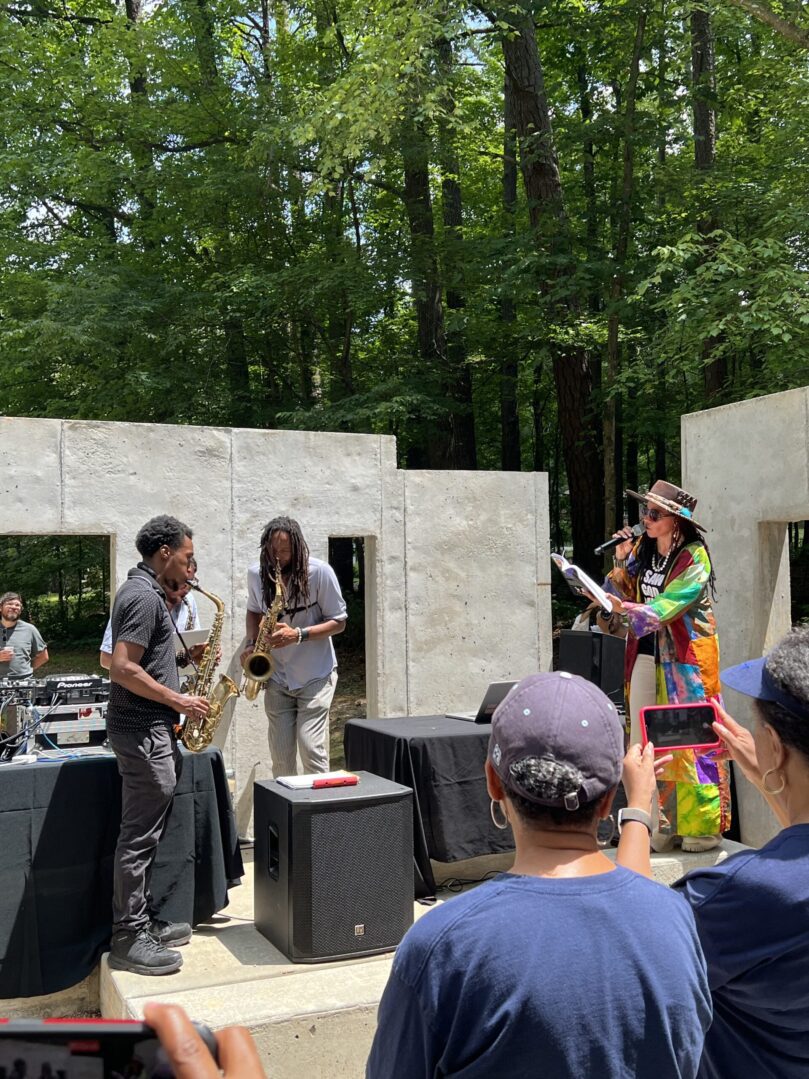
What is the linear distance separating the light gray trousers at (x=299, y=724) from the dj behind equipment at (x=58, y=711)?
1.03 meters

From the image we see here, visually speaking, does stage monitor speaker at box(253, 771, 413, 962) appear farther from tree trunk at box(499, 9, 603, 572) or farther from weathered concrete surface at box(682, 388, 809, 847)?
tree trunk at box(499, 9, 603, 572)

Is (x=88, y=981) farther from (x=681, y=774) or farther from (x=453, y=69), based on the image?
(x=453, y=69)

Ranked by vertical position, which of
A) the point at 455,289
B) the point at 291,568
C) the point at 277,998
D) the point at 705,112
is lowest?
the point at 277,998

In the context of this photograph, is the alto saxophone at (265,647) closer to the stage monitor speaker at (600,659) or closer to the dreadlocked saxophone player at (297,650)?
the dreadlocked saxophone player at (297,650)

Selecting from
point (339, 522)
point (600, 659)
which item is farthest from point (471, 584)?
point (600, 659)

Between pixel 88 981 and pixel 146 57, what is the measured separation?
14762 millimetres

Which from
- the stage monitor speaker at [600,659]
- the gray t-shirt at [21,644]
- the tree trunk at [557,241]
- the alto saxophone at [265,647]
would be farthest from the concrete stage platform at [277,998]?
the tree trunk at [557,241]

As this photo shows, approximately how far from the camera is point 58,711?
5973 millimetres

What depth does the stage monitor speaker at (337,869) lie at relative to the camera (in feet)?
14.0

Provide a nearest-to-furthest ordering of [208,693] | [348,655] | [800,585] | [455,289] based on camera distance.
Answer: [208,693]
[455,289]
[800,585]
[348,655]

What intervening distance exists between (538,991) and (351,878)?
312 cm

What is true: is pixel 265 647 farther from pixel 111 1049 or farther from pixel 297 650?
pixel 111 1049

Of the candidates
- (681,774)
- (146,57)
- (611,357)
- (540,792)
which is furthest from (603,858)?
(146,57)

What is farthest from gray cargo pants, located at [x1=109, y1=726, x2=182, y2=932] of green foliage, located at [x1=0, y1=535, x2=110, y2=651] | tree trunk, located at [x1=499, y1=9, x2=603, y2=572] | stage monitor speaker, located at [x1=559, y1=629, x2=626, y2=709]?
green foliage, located at [x1=0, y1=535, x2=110, y2=651]
